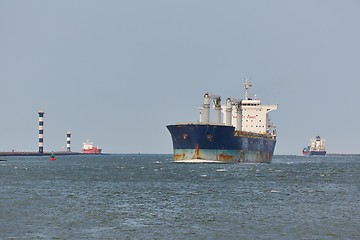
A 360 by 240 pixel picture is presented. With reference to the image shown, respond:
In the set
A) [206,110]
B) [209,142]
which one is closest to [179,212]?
[209,142]

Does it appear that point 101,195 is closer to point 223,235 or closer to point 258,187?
point 258,187

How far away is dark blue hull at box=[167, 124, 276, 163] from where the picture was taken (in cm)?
11294

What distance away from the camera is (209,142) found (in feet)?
374

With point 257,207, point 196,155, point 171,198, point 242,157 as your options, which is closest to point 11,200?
point 171,198

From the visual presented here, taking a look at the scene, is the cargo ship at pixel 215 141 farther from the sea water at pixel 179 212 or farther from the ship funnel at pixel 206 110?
the sea water at pixel 179 212

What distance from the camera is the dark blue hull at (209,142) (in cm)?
11294

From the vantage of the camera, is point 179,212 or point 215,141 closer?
point 179,212

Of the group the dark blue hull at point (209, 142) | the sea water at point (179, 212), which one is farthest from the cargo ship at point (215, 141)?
the sea water at point (179, 212)

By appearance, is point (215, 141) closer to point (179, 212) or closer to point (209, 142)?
point (209, 142)

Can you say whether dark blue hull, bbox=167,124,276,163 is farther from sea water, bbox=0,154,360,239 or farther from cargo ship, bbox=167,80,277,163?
sea water, bbox=0,154,360,239

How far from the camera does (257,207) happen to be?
151ft

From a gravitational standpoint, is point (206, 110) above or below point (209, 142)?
above

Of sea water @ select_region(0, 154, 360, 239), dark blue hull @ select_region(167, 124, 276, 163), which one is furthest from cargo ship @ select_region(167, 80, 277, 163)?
sea water @ select_region(0, 154, 360, 239)

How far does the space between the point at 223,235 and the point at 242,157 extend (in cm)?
9447
